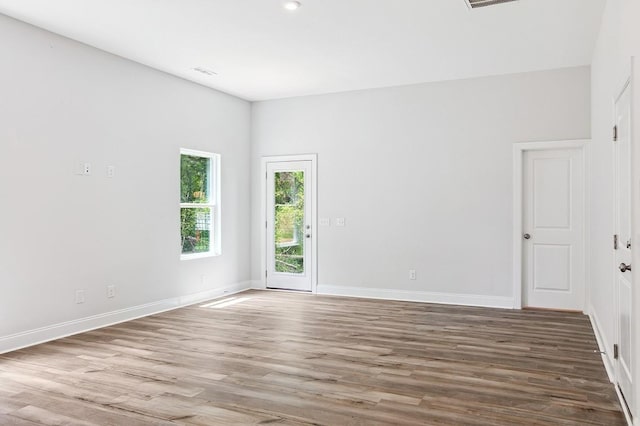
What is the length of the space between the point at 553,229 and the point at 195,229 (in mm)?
4538

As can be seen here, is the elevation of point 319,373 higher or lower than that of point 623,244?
lower

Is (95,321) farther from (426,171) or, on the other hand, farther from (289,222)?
(426,171)

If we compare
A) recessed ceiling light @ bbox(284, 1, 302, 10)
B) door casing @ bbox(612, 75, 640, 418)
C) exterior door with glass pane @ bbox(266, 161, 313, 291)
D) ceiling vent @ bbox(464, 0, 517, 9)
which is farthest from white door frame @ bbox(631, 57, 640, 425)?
exterior door with glass pane @ bbox(266, 161, 313, 291)

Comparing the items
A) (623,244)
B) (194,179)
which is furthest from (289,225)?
(623,244)

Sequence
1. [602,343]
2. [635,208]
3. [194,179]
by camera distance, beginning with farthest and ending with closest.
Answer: [194,179] → [602,343] → [635,208]

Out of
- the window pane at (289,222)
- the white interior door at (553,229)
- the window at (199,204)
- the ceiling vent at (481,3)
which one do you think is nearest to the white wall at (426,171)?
the white interior door at (553,229)

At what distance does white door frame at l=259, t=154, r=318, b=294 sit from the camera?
728cm

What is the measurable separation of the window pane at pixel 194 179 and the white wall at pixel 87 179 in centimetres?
20

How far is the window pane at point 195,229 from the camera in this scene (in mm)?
6484

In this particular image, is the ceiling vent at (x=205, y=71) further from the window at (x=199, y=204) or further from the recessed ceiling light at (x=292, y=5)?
the recessed ceiling light at (x=292, y=5)

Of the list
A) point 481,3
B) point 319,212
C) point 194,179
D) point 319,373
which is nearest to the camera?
point 319,373

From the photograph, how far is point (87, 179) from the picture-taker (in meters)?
5.04

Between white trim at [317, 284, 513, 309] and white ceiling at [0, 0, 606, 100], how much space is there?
9.16ft

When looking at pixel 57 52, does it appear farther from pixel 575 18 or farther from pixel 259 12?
pixel 575 18
